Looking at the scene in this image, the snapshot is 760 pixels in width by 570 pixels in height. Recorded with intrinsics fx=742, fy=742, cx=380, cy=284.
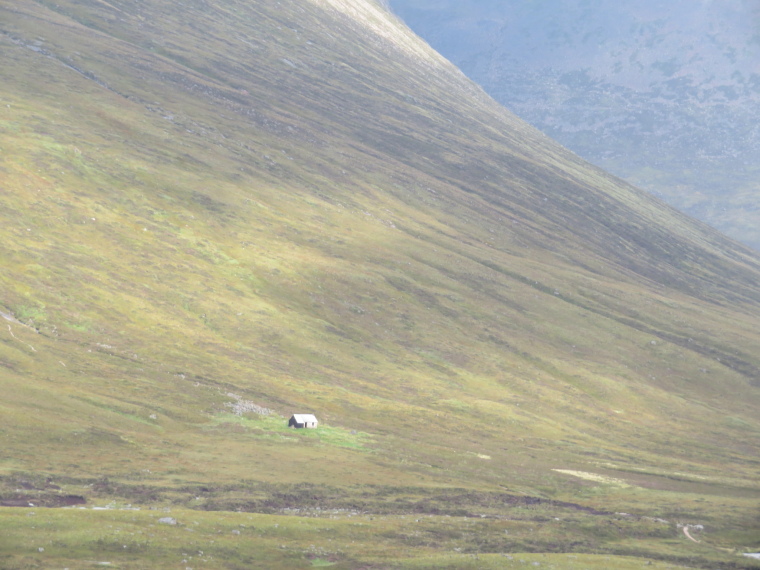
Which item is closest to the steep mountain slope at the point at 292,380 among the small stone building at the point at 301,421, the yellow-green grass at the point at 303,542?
the yellow-green grass at the point at 303,542

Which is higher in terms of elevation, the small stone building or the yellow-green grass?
the small stone building

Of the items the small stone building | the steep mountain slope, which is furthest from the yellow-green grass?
the small stone building

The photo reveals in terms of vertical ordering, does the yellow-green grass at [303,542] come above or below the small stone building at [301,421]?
below

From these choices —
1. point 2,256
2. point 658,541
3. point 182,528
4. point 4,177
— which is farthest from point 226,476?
point 4,177

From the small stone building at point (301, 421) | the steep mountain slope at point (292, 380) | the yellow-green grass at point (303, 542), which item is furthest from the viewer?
the small stone building at point (301, 421)

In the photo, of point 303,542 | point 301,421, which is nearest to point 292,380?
point 301,421

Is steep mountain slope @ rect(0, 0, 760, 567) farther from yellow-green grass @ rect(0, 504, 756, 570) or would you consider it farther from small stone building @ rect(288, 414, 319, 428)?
small stone building @ rect(288, 414, 319, 428)

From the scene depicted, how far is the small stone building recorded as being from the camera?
9738cm

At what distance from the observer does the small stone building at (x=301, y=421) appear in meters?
97.4

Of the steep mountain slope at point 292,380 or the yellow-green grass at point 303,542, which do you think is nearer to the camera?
the yellow-green grass at point 303,542

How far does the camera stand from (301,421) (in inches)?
3831

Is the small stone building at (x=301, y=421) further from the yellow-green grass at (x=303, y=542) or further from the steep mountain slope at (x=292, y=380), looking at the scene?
the yellow-green grass at (x=303, y=542)

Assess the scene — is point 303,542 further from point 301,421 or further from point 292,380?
point 292,380

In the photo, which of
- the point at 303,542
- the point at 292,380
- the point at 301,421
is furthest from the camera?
the point at 292,380
